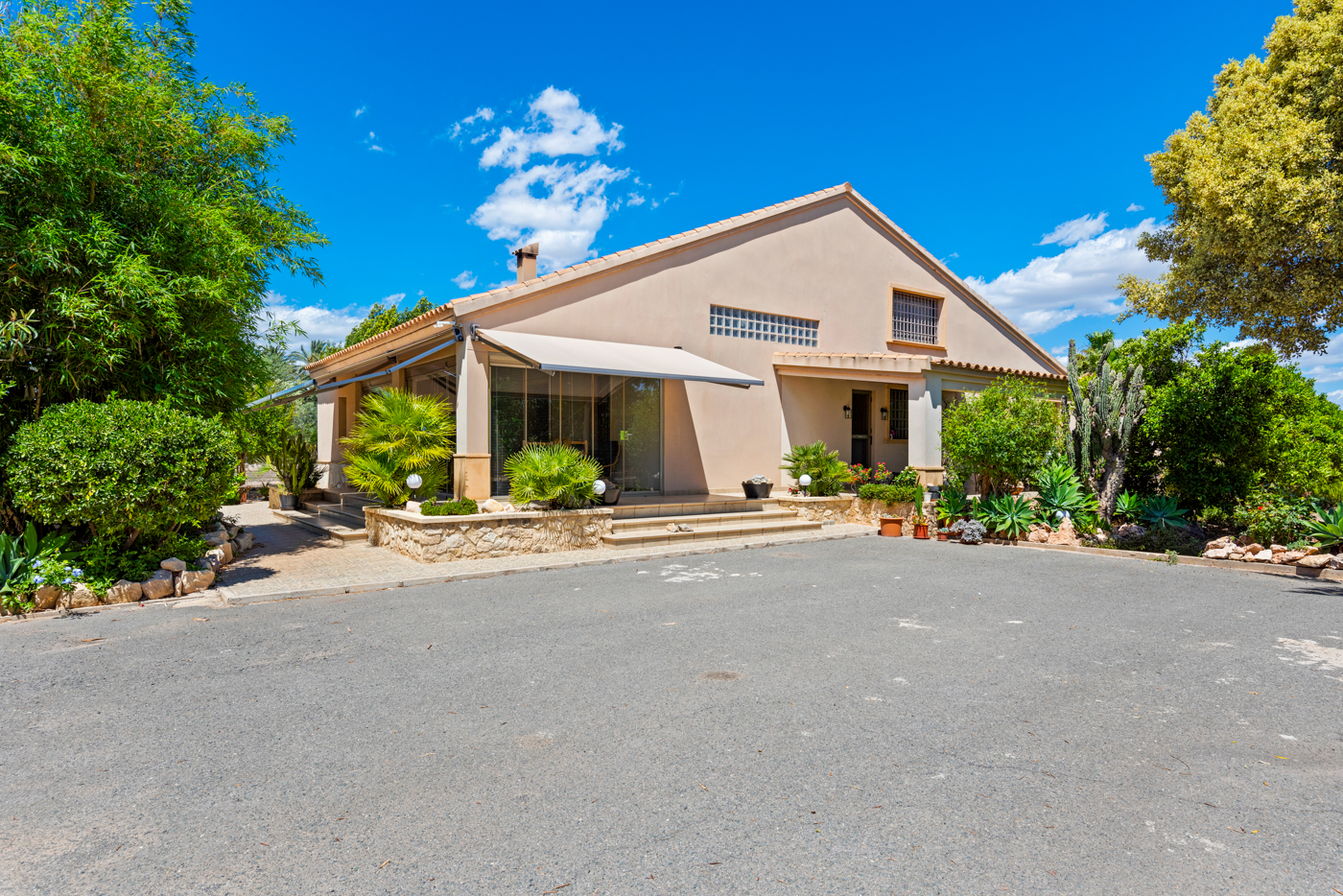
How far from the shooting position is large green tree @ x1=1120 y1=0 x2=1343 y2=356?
13906 mm

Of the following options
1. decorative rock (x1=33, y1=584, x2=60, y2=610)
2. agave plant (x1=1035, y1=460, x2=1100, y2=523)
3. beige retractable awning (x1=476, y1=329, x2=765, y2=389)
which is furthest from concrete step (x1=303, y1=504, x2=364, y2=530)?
agave plant (x1=1035, y1=460, x2=1100, y2=523)

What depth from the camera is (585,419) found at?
15773 millimetres

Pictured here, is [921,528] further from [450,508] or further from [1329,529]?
[450,508]

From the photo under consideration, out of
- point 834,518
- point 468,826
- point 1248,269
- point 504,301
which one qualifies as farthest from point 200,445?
point 1248,269

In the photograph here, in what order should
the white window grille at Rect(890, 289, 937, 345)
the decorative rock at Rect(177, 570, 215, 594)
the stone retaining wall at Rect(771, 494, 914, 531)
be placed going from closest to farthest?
1. the decorative rock at Rect(177, 570, 215, 594)
2. the stone retaining wall at Rect(771, 494, 914, 531)
3. the white window grille at Rect(890, 289, 937, 345)

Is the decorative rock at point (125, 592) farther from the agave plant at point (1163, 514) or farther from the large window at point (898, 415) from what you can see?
the large window at point (898, 415)

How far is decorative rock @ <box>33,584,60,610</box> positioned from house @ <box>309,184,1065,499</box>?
19.2 feet

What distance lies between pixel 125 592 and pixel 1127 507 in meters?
16.5

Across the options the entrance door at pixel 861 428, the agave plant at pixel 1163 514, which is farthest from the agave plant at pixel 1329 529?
the entrance door at pixel 861 428

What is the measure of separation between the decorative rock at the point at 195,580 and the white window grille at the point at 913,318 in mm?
18113

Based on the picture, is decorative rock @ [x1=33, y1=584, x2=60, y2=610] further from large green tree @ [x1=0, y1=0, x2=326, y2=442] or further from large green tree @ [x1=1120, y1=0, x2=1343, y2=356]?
large green tree @ [x1=1120, y1=0, x2=1343, y2=356]

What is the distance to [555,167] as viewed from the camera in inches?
857

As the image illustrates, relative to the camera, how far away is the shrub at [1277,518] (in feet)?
36.1

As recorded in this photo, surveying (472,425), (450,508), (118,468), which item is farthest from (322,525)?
(118,468)
